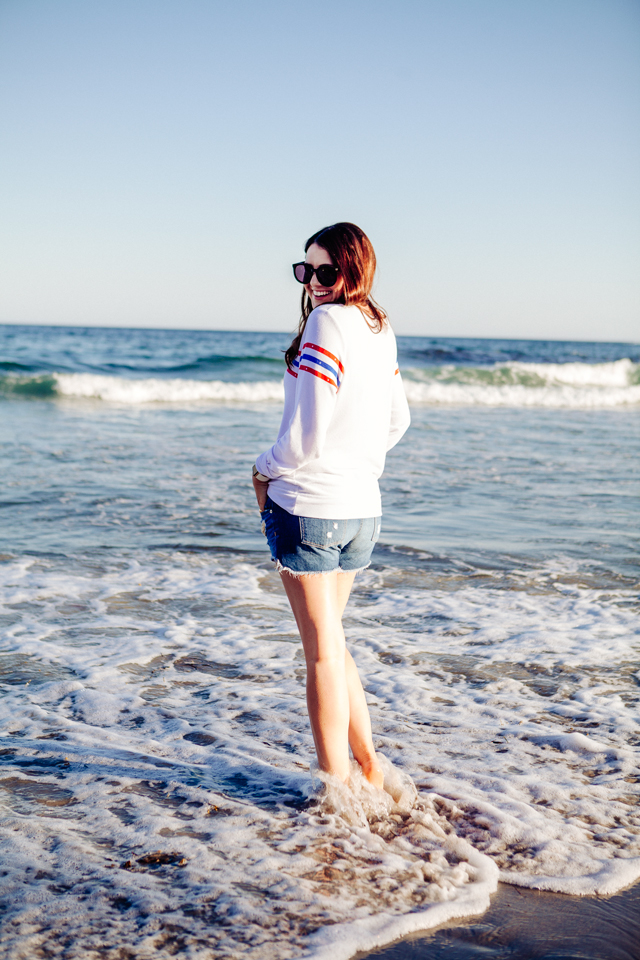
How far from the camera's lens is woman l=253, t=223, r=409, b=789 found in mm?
2338

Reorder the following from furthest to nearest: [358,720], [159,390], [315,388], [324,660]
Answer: [159,390], [358,720], [324,660], [315,388]

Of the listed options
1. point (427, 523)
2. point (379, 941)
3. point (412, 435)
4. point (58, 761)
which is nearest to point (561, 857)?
point (379, 941)

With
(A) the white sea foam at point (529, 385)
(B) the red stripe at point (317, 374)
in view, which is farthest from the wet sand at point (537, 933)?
(A) the white sea foam at point (529, 385)

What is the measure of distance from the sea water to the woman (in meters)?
0.50

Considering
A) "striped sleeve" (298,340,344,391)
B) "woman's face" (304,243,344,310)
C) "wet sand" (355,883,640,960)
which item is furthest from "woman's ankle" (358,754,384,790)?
"woman's face" (304,243,344,310)

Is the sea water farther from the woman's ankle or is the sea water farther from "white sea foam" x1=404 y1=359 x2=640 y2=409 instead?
"white sea foam" x1=404 y1=359 x2=640 y2=409

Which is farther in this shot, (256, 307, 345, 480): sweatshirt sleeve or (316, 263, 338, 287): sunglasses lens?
(316, 263, 338, 287): sunglasses lens

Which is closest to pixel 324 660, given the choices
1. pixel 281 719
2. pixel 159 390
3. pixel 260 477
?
pixel 260 477

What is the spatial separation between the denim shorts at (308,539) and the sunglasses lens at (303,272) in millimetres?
754

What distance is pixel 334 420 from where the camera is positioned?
2.44 m

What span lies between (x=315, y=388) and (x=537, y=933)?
173cm

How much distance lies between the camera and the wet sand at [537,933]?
6.73 ft

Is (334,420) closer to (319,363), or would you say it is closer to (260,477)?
(319,363)

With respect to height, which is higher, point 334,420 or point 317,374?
point 317,374
